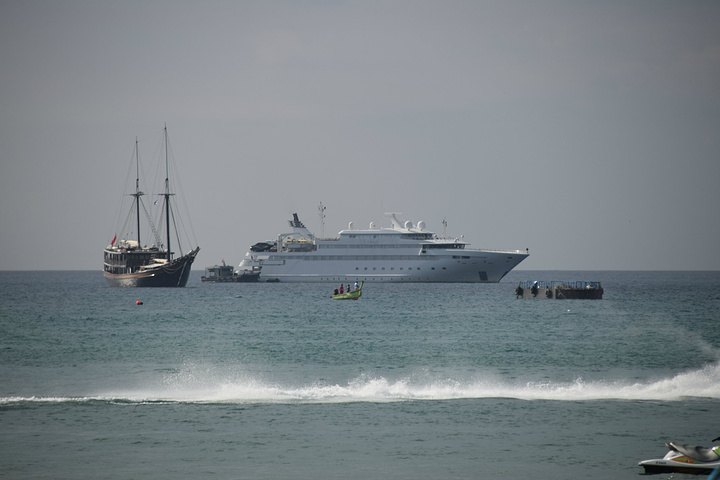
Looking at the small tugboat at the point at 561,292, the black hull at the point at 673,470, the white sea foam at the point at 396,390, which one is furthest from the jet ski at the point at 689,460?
the small tugboat at the point at 561,292

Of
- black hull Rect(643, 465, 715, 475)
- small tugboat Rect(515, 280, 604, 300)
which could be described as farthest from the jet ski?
small tugboat Rect(515, 280, 604, 300)

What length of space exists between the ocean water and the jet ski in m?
0.93

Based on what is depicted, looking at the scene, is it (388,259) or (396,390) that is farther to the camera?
(388,259)

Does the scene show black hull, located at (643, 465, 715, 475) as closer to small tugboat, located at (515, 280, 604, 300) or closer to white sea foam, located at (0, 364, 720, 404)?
white sea foam, located at (0, 364, 720, 404)

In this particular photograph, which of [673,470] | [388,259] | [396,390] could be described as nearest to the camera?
[673,470]

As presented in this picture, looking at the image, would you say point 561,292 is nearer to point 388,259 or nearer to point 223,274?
point 388,259

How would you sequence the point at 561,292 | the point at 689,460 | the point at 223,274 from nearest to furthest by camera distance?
the point at 689,460 → the point at 561,292 → the point at 223,274

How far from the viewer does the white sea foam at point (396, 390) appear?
27656 mm

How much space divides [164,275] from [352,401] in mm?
112482

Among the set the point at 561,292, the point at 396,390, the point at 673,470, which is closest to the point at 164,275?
the point at 561,292

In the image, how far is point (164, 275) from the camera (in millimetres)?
134750

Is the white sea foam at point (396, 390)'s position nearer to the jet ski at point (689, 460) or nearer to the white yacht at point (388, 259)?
the jet ski at point (689, 460)

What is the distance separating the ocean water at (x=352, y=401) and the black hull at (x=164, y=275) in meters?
77.3

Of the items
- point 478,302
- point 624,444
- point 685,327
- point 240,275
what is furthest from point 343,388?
point 240,275
